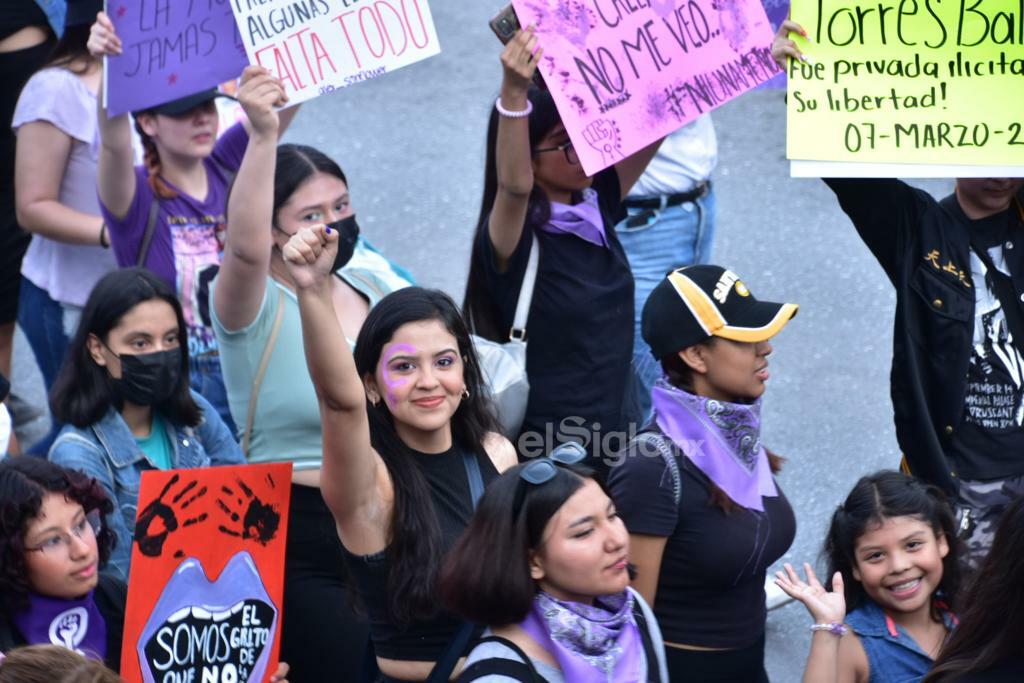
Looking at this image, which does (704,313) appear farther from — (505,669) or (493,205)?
(505,669)

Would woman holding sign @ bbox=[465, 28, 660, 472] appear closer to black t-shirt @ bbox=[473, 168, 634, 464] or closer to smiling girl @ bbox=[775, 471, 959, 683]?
black t-shirt @ bbox=[473, 168, 634, 464]

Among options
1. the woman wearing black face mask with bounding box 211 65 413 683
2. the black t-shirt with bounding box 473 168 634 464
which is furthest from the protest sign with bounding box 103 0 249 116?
the black t-shirt with bounding box 473 168 634 464

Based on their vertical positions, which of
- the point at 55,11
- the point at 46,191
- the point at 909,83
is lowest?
the point at 46,191

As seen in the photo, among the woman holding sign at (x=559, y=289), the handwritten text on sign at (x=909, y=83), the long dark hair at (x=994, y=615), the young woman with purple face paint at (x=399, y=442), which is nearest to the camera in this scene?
the long dark hair at (x=994, y=615)

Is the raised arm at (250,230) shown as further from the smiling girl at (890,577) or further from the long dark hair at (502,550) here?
the smiling girl at (890,577)

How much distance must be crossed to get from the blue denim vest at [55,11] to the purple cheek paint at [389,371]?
267cm

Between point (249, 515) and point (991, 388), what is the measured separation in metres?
1.93

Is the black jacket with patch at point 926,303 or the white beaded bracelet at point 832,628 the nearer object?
the white beaded bracelet at point 832,628

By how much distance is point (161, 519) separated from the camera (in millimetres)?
3705

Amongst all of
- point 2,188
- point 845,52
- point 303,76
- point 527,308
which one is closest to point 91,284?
point 2,188

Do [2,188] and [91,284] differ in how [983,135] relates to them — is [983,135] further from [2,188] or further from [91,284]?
[2,188]

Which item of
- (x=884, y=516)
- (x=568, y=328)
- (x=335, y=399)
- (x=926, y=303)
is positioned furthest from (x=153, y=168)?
(x=884, y=516)

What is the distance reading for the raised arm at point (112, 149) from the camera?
4527 mm

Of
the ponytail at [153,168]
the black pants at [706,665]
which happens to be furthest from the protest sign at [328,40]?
the black pants at [706,665]
